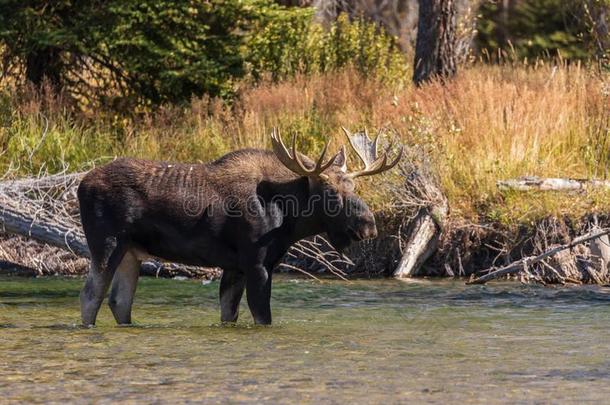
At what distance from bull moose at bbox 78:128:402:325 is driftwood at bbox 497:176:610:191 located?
4198mm

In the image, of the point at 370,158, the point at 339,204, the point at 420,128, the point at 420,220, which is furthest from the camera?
the point at 420,128

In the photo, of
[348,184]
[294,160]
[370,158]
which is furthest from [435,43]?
[294,160]

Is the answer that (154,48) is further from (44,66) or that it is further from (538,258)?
(538,258)

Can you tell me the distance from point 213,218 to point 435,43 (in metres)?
9.68

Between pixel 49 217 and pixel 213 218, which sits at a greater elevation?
pixel 213 218

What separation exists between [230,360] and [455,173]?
720cm

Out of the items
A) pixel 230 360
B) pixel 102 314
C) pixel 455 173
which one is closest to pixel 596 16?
pixel 455 173

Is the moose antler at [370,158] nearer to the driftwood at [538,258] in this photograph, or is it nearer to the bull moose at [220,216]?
the bull moose at [220,216]

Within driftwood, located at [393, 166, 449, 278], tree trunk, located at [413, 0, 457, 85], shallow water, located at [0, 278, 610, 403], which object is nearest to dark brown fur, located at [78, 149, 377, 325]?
shallow water, located at [0, 278, 610, 403]

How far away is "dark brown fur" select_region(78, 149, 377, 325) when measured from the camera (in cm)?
1159

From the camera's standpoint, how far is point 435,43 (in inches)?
813

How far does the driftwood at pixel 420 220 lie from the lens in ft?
50.9

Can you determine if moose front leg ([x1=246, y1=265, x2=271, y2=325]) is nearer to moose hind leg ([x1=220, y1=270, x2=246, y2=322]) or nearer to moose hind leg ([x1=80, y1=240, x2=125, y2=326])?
moose hind leg ([x1=220, y1=270, x2=246, y2=322])

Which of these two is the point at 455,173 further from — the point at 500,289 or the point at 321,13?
the point at 321,13
